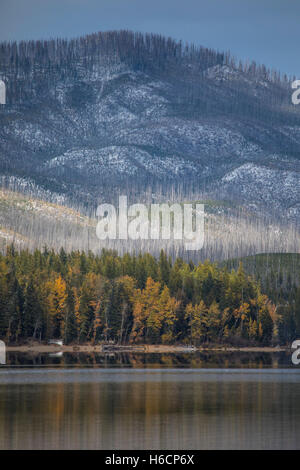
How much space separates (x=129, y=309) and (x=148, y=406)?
99837mm

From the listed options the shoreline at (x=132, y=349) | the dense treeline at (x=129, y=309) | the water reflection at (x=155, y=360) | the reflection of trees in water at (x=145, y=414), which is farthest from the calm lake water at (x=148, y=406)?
the dense treeline at (x=129, y=309)

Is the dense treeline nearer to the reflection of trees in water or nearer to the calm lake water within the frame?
the calm lake water

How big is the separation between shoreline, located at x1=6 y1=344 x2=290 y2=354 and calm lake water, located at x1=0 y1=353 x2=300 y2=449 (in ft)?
109

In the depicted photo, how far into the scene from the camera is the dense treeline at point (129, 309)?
168m

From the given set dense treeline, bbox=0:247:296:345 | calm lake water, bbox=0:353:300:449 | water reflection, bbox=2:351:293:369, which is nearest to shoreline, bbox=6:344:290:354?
dense treeline, bbox=0:247:296:345

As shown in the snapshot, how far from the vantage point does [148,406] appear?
81.9 metres

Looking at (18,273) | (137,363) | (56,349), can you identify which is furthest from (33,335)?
(137,363)

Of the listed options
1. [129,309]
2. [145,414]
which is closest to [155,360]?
[129,309]

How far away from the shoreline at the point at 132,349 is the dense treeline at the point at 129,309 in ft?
5.49

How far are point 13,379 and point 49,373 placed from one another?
909 cm

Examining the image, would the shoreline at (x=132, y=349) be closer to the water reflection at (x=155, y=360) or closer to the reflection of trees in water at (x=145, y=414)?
the water reflection at (x=155, y=360)

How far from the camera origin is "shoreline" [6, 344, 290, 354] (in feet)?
547

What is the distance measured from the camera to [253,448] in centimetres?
6250

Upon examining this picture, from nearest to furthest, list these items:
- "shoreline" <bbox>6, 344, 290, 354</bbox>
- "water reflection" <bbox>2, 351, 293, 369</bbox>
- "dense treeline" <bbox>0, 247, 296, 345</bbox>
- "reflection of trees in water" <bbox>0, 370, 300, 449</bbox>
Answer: "reflection of trees in water" <bbox>0, 370, 300, 449</bbox>
"water reflection" <bbox>2, 351, 293, 369</bbox>
"shoreline" <bbox>6, 344, 290, 354</bbox>
"dense treeline" <bbox>0, 247, 296, 345</bbox>
